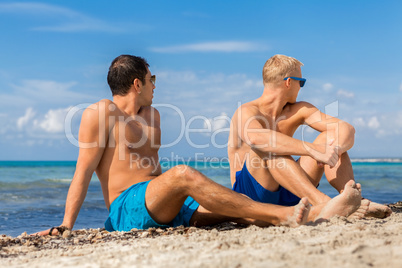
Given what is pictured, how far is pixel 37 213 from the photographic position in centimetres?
772

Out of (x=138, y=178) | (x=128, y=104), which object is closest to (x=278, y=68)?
(x=128, y=104)

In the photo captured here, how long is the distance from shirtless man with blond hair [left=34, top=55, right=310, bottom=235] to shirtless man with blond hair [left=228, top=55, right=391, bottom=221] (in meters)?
0.36

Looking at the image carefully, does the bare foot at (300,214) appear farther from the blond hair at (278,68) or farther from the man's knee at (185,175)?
the blond hair at (278,68)

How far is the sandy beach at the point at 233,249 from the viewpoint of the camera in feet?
7.07

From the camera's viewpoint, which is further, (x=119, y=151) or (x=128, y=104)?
(x=128, y=104)

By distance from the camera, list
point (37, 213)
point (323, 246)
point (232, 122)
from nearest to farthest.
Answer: point (323, 246), point (232, 122), point (37, 213)

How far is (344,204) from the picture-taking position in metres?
3.24

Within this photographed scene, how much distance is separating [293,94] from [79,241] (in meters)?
2.52

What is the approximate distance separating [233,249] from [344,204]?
3.98 feet

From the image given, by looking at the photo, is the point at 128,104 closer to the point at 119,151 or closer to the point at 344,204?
the point at 119,151

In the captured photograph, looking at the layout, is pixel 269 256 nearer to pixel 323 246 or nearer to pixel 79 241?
pixel 323 246

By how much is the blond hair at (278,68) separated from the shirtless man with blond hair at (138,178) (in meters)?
1.17

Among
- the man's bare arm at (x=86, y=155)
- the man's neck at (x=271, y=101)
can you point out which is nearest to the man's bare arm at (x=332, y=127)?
the man's neck at (x=271, y=101)

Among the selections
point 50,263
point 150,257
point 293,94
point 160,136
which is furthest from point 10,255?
point 293,94
